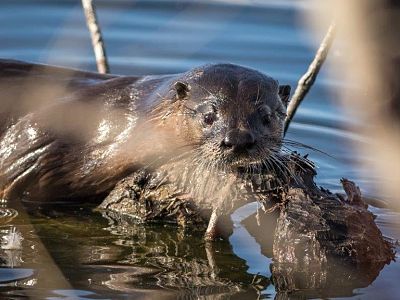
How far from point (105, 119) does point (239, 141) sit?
1179mm

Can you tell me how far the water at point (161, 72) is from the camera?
211 inches

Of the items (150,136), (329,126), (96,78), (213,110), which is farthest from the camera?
(329,126)

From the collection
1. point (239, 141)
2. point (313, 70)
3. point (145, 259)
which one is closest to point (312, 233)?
point (239, 141)

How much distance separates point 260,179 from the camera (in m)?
5.59

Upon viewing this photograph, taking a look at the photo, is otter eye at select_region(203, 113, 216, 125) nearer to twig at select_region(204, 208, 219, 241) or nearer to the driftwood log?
the driftwood log

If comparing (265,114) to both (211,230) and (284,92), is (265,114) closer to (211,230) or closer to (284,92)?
(284,92)

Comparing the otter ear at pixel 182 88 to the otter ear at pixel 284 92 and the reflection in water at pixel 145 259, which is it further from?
the reflection in water at pixel 145 259

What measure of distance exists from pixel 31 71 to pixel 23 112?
0.28 meters

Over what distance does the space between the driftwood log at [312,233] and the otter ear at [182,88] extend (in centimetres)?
53

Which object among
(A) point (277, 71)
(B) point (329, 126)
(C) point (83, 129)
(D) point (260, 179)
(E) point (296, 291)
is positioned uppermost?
(A) point (277, 71)

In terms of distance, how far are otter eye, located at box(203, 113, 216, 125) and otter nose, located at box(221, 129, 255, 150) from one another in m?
0.26

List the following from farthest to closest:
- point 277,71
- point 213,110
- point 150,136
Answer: point 277,71 < point 150,136 < point 213,110

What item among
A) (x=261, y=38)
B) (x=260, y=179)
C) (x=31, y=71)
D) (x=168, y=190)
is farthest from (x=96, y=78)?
(x=261, y=38)

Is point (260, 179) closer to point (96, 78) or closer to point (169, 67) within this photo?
point (96, 78)
